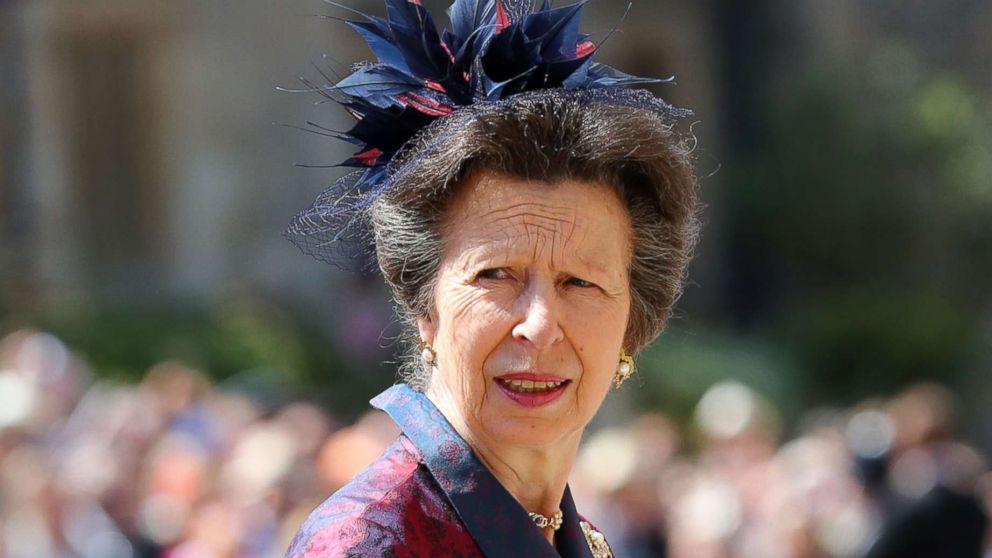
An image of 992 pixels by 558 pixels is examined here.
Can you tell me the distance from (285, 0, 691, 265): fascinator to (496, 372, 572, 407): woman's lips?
36 cm

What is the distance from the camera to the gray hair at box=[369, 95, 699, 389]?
2.52m

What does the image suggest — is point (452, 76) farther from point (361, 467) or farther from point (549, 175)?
point (361, 467)

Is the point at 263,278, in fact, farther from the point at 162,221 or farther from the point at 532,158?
the point at 532,158

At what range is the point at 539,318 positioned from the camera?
246cm

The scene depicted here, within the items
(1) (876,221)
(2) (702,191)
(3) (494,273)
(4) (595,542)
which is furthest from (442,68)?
(1) (876,221)

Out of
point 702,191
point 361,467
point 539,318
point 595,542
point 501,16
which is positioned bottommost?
point 361,467

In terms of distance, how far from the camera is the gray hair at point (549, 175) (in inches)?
99.2

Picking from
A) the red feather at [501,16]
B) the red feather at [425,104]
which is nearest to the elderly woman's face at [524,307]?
the red feather at [425,104]

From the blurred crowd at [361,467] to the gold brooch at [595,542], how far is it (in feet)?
8.97

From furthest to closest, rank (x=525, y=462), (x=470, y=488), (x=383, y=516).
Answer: (x=525, y=462)
(x=470, y=488)
(x=383, y=516)

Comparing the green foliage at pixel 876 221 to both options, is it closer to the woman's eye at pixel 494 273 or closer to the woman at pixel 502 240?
the woman at pixel 502 240

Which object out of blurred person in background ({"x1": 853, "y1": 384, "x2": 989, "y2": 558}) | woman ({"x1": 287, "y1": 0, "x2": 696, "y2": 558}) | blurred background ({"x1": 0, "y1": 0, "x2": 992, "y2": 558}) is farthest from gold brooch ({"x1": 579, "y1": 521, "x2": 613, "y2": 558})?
blurred background ({"x1": 0, "y1": 0, "x2": 992, "y2": 558})

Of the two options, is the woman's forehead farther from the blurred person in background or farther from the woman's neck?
the blurred person in background

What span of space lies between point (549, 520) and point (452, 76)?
735 millimetres
